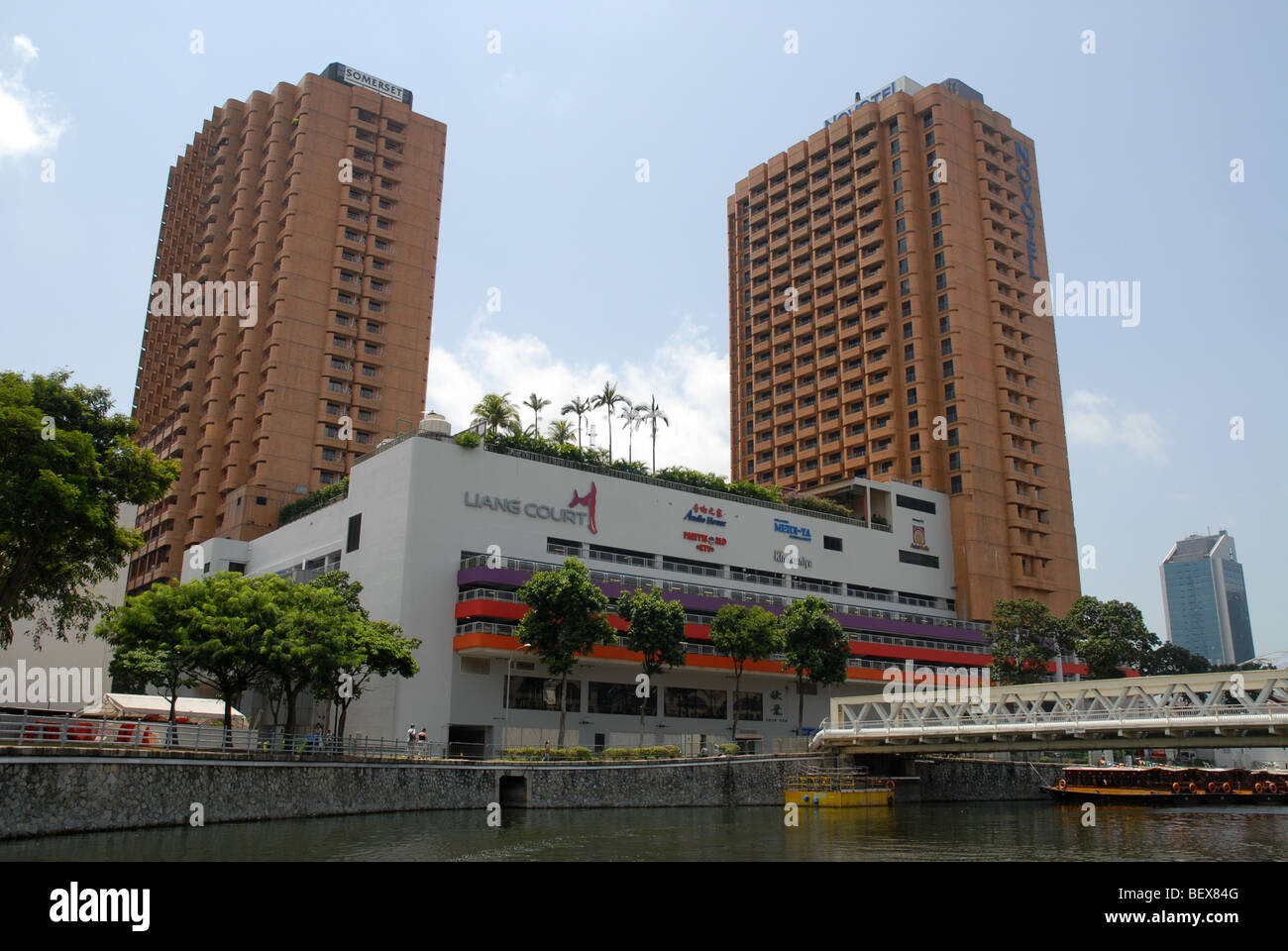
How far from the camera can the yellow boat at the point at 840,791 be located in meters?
59.2

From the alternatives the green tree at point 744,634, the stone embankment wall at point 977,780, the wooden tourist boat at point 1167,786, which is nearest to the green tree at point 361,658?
the green tree at point 744,634

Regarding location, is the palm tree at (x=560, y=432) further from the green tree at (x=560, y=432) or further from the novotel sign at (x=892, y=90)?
the novotel sign at (x=892, y=90)

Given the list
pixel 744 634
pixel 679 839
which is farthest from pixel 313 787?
pixel 744 634

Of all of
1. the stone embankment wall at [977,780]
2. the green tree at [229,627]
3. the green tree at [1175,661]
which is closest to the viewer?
the green tree at [229,627]

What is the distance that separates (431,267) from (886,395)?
172 ft

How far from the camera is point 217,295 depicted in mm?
110688

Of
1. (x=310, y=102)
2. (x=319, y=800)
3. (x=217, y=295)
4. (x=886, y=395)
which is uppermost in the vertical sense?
Answer: (x=310, y=102)

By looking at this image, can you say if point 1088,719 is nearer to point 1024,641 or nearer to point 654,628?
point 654,628

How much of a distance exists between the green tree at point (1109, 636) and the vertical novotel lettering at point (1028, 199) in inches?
1799

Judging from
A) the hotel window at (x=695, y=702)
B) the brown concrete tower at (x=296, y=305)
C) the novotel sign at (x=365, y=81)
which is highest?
the novotel sign at (x=365, y=81)

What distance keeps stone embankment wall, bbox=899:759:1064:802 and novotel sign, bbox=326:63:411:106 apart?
9309 cm

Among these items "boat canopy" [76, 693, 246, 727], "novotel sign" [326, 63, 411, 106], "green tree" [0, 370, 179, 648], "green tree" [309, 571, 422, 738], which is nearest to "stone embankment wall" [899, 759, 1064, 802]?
"green tree" [309, 571, 422, 738]
